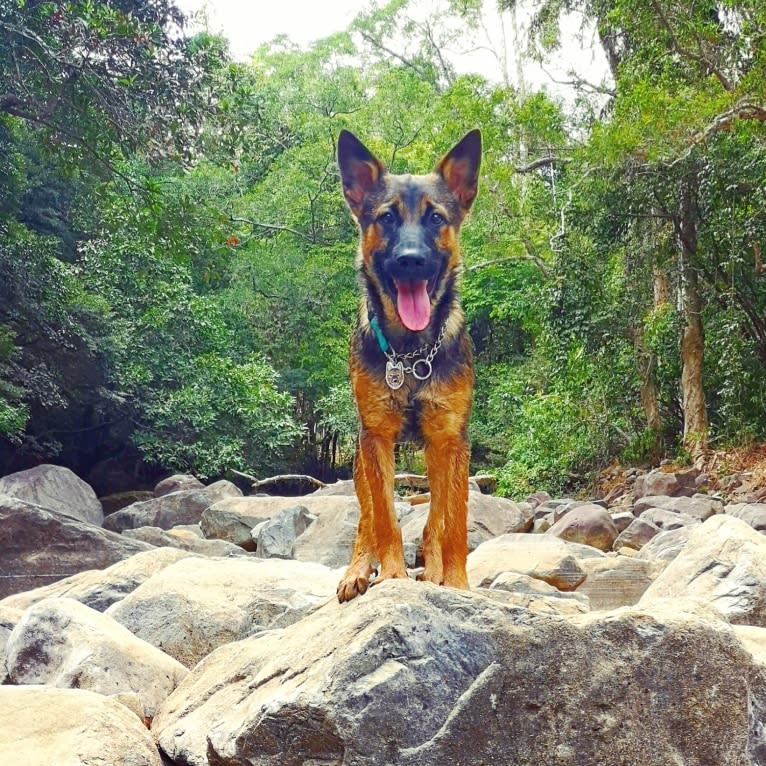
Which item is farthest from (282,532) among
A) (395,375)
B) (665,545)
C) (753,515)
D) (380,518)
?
(395,375)

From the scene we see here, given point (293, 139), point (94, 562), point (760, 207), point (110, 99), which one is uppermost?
point (293, 139)

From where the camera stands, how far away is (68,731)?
4.05 meters

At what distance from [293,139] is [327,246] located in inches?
203

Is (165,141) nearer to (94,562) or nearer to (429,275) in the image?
(94,562)

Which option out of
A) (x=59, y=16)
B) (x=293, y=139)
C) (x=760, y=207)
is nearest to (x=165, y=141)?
(x=59, y=16)

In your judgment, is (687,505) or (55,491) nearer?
(687,505)

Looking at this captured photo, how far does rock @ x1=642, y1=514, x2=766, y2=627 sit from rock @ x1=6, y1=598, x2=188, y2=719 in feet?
9.63

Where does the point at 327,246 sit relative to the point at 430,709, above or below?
above

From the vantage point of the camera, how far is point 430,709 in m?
3.72

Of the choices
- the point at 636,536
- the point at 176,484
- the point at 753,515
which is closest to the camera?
the point at 636,536

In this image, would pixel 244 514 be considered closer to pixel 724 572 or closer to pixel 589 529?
pixel 589 529

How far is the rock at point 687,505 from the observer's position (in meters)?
16.8

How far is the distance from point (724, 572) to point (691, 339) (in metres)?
16.8

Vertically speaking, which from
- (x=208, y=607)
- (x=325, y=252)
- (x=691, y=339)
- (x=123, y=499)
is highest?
(x=325, y=252)
